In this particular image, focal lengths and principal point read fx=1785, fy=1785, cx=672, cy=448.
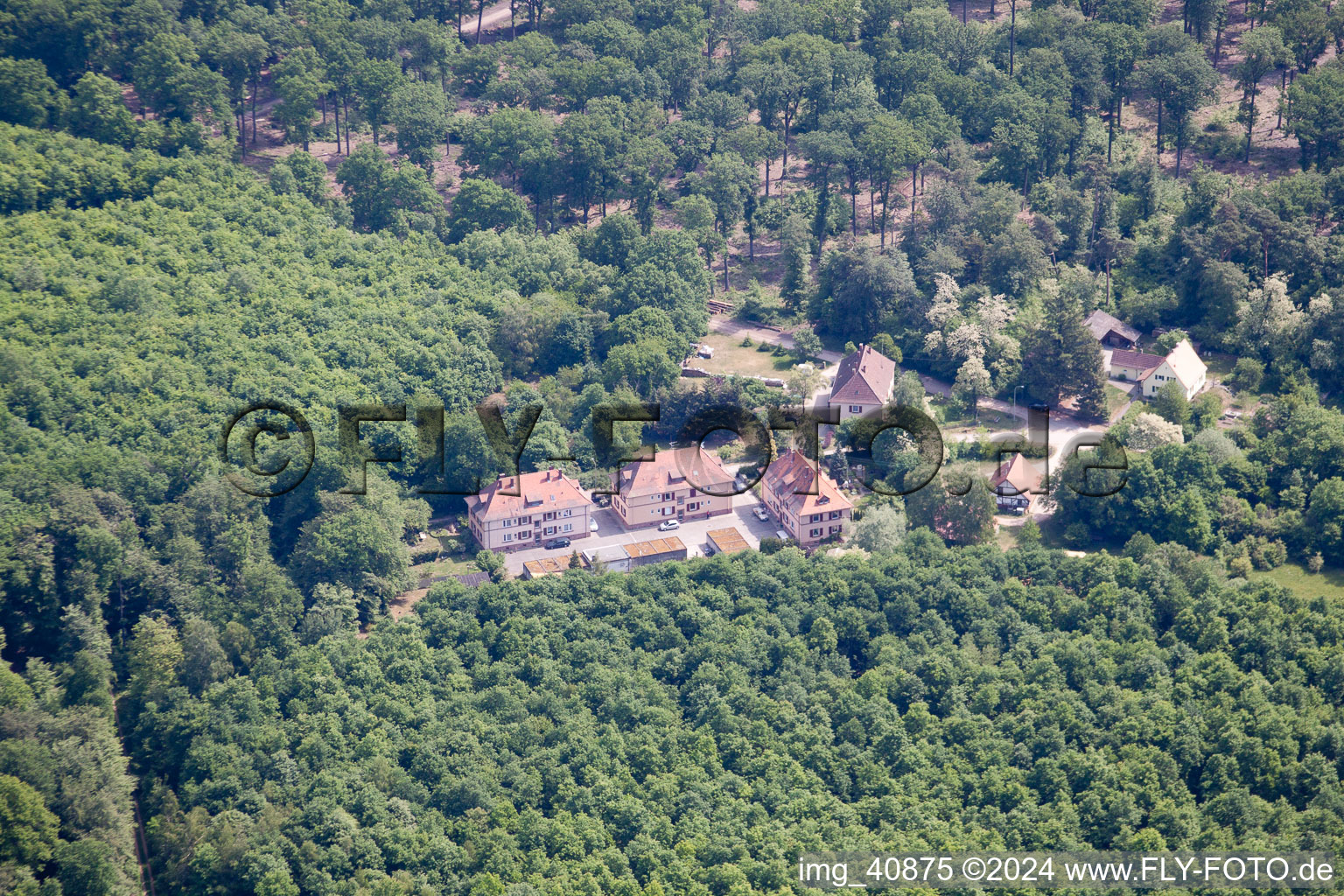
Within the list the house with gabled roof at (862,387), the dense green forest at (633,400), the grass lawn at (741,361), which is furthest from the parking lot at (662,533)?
the grass lawn at (741,361)

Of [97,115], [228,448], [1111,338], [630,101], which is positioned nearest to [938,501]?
[1111,338]

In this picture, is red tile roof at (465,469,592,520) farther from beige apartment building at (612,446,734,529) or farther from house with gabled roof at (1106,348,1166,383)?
house with gabled roof at (1106,348,1166,383)

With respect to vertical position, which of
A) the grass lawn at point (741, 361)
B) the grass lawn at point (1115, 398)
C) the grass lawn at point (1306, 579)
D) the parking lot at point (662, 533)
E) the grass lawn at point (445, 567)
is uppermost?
the grass lawn at point (741, 361)

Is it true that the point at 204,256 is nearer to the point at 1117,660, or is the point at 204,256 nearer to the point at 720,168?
the point at 720,168

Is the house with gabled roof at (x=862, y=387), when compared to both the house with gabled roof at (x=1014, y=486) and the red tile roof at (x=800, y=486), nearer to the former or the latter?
the red tile roof at (x=800, y=486)

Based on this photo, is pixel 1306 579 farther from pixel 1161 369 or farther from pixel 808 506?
pixel 808 506

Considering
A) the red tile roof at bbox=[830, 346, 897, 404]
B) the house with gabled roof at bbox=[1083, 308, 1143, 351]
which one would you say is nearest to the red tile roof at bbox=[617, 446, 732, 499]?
the red tile roof at bbox=[830, 346, 897, 404]
